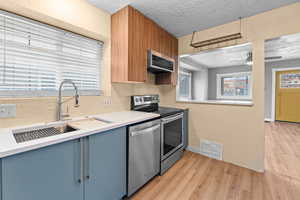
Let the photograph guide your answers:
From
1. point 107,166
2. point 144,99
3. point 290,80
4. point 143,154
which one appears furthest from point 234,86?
point 107,166

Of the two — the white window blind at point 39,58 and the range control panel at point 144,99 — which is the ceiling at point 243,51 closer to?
the range control panel at point 144,99

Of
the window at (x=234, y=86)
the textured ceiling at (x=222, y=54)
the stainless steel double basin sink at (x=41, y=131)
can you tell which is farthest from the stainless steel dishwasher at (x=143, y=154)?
the window at (x=234, y=86)

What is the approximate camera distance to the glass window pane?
15.5 ft

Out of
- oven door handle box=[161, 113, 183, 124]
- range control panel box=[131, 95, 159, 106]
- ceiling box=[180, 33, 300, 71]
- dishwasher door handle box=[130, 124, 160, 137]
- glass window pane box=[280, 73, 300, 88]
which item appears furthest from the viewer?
glass window pane box=[280, 73, 300, 88]

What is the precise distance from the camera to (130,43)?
68.7 inches

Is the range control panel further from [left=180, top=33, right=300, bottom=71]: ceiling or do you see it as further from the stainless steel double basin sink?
[left=180, top=33, right=300, bottom=71]: ceiling

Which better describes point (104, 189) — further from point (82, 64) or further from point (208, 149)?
point (208, 149)

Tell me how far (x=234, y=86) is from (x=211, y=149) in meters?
2.91

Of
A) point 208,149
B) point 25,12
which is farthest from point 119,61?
point 208,149

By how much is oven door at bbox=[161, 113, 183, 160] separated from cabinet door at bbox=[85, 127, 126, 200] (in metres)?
0.70

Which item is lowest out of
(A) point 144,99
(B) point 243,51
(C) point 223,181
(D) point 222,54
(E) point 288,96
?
(C) point 223,181

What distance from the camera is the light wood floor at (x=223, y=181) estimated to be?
1536mm

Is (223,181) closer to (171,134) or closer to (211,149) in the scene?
(211,149)

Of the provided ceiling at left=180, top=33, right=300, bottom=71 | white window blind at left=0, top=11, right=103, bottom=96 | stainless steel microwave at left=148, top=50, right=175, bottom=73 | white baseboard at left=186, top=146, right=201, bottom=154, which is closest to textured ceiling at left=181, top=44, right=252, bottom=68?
ceiling at left=180, top=33, right=300, bottom=71
